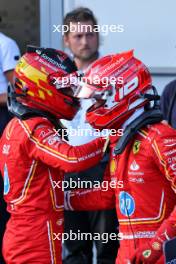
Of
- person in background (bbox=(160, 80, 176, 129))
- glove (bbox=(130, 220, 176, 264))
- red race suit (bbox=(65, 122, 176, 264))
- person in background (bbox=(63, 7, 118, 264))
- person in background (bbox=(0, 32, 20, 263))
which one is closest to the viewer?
glove (bbox=(130, 220, 176, 264))

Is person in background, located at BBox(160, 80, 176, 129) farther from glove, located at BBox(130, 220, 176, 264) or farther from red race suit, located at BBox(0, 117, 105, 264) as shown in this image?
glove, located at BBox(130, 220, 176, 264)

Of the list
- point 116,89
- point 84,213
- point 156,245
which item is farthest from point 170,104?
point 156,245

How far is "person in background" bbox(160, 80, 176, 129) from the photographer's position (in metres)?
3.87

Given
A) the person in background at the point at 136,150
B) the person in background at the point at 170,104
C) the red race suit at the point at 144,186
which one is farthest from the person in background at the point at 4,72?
the red race suit at the point at 144,186

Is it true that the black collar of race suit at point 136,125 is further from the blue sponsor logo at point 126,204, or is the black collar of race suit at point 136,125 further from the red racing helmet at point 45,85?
the red racing helmet at point 45,85

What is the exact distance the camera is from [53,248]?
3195 mm

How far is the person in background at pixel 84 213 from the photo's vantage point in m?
3.98

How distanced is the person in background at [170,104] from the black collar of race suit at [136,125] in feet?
3.25

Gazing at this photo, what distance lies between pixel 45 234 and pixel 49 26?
8.53 ft

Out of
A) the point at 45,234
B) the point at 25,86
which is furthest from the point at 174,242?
the point at 25,86

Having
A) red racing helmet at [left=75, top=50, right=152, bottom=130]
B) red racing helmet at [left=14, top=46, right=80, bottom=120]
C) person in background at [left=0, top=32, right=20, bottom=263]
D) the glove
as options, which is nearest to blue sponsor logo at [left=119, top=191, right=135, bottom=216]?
the glove

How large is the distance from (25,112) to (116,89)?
507 millimetres

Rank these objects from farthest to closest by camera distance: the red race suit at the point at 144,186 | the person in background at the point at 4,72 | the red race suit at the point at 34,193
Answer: the person in background at the point at 4,72 < the red race suit at the point at 34,193 < the red race suit at the point at 144,186

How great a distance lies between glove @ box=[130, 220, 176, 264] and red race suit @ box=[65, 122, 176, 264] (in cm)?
9
